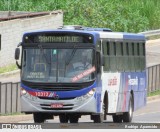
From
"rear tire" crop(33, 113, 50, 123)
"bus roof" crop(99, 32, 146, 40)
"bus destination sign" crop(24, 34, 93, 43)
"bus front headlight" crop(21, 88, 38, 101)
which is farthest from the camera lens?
"bus roof" crop(99, 32, 146, 40)

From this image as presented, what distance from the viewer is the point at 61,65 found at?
2627 cm

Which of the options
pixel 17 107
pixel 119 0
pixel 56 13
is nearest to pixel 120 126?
pixel 17 107

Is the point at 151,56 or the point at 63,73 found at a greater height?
the point at 63,73

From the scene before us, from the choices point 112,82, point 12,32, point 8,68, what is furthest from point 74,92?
point 12,32

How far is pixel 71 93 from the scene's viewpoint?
2609 centimetres

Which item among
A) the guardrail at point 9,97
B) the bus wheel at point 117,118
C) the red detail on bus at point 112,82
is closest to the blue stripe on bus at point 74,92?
the red detail on bus at point 112,82

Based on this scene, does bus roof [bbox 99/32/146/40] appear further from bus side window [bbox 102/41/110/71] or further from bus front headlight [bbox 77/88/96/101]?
bus front headlight [bbox 77/88/96/101]

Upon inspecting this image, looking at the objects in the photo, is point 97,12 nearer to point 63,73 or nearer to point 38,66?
point 38,66

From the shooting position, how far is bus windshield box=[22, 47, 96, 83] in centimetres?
2620

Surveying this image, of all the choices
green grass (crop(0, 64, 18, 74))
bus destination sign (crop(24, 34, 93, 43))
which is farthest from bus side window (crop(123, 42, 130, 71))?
green grass (crop(0, 64, 18, 74))

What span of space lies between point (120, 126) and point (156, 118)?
1926cm

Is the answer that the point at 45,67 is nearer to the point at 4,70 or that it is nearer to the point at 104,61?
the point at 104,61

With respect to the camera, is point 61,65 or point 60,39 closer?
point 61,65

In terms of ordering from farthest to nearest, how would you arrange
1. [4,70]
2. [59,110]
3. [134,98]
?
[4,70] → [134,98] → [59,110]
